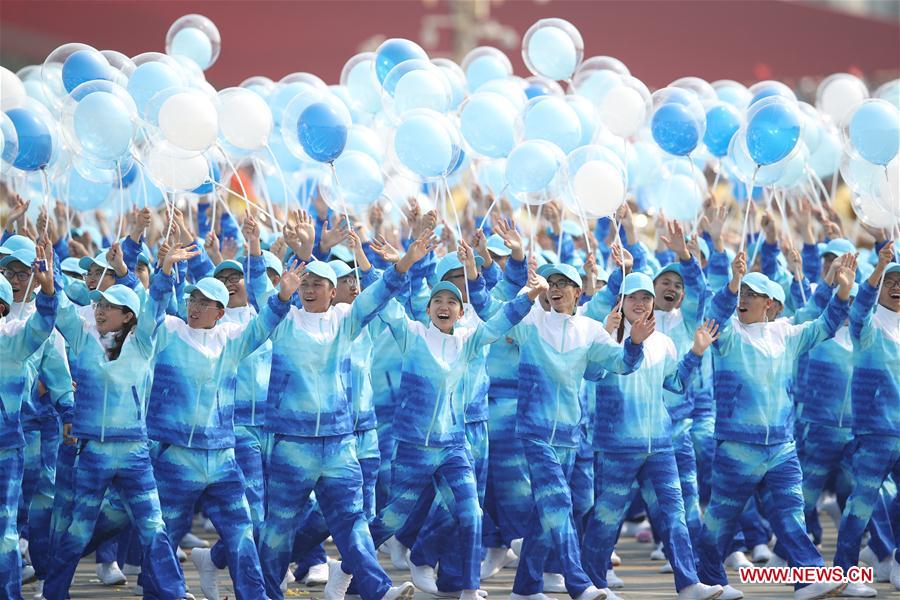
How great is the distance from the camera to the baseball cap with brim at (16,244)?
344 inches

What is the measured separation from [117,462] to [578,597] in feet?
8.56

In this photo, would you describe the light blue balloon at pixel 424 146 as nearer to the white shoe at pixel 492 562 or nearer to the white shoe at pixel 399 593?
the white shoe at pixel 492 562

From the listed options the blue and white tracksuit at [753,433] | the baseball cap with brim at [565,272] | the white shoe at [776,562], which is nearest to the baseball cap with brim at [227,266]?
the baseball cap with brim at [565,272]

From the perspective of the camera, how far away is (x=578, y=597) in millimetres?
8320

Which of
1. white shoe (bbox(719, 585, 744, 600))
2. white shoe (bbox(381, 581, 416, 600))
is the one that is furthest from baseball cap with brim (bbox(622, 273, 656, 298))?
white shoe (bbox(381, 581, 416, 600))

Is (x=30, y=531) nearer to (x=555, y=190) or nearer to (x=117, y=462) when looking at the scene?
(x=117, y=462)

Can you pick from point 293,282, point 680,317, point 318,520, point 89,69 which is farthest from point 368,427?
point 89,69

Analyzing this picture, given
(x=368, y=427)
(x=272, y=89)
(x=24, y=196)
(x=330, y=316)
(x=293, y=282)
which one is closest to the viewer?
(x=293, y=282)

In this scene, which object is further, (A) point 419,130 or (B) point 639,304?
(A) point 419,130

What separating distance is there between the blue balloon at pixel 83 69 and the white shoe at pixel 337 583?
3.51 meters

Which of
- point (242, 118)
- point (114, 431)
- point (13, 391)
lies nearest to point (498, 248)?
point (242, 118)

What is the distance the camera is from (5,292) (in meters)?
7.89

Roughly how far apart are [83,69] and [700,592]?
5.00m

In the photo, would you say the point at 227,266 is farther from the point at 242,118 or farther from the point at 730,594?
the point at 730,594
